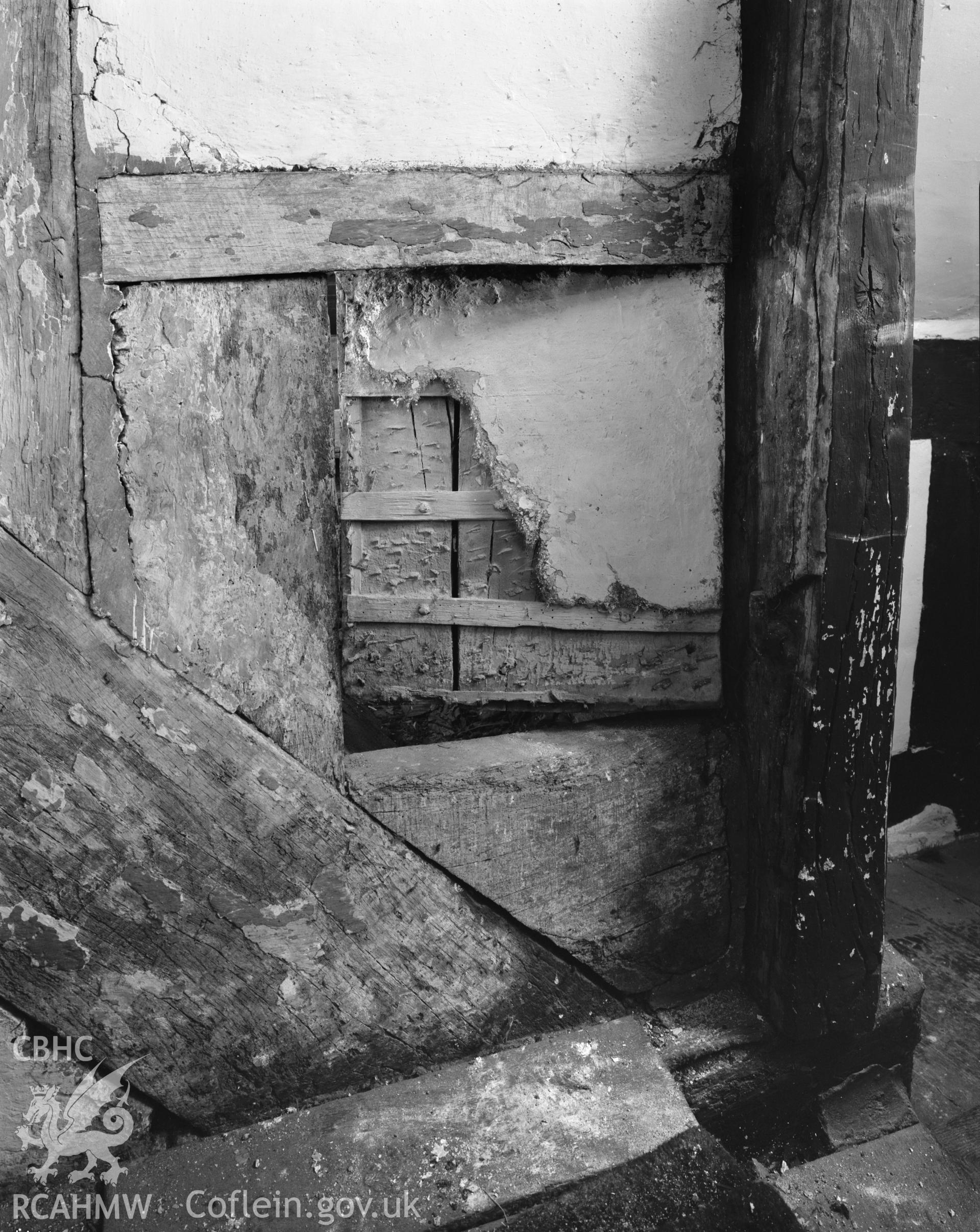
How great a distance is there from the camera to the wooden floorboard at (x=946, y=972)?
1889 mm

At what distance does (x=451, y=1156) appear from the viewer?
4.72ft

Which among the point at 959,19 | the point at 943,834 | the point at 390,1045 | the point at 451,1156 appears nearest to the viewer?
the point at 451,1156

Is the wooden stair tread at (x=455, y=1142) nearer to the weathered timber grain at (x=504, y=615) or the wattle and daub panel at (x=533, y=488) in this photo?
the wattle and daub panel at (x=533, y=488)

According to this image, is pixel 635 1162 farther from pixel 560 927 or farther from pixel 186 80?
pixel 186 80

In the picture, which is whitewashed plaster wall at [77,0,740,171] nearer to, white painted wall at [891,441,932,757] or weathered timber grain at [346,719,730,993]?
weathered timber grain at [346,719,730,993]

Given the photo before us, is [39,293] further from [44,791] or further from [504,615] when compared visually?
[504,615]

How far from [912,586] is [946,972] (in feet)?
3.63

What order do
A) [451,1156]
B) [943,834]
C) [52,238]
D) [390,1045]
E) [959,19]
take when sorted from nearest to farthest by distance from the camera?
[52,238]
[451,1156]
[390,1045]
[959,19]
[943,834]

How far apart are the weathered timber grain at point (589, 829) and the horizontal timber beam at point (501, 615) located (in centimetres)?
22

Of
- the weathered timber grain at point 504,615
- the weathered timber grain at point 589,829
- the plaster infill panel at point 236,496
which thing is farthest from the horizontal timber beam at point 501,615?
the weathered timber grain at point 589,829

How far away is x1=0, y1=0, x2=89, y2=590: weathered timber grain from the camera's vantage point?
1312 mm

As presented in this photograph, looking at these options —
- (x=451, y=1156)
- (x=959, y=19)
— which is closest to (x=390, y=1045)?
(x=451, y=1156)

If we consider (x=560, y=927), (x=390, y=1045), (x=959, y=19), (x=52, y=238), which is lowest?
(x=390, y=1045)

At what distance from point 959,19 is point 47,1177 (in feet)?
10.7
